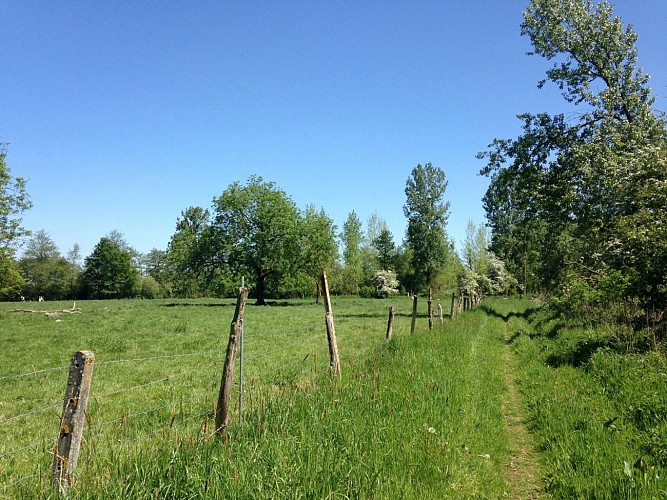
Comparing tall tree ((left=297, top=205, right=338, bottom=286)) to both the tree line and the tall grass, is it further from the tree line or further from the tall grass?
the tall grass

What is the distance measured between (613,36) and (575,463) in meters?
21.3

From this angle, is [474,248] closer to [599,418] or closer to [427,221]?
[427,221]

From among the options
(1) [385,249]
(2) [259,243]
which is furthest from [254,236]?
(1) [385,249]

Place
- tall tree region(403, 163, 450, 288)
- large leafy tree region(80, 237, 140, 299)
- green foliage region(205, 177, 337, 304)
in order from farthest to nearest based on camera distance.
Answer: large leafy tree region(80, 237, 140, 299)
tall tree region(403, 163, 450, 288)
green foliage region(205, 177, 337, 304)

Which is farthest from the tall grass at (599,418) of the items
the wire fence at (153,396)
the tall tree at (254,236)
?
the tall tree at (254,236)

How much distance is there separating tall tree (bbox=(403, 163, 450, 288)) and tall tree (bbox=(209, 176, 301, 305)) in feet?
78.0

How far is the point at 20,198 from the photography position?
3069 centimetres

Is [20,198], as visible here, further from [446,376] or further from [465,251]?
[465,251]

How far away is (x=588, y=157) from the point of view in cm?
1831

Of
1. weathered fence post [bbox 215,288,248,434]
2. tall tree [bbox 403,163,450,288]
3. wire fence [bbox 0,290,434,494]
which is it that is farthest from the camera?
tall tree [bbox 403,163,450,288]

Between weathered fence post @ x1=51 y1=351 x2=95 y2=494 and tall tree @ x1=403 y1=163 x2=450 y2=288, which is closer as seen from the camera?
weathered fence post @ x1=51 y1=351 x2=95 y2=494

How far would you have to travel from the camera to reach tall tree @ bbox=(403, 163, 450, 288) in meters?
63.0

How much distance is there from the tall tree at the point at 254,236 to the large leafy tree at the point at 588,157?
25.3 metres

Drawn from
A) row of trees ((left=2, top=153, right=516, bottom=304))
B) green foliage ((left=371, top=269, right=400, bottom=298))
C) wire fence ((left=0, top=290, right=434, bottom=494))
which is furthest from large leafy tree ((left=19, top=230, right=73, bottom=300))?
wire fence ((left=0, top=290, right=434, bottom=494))
